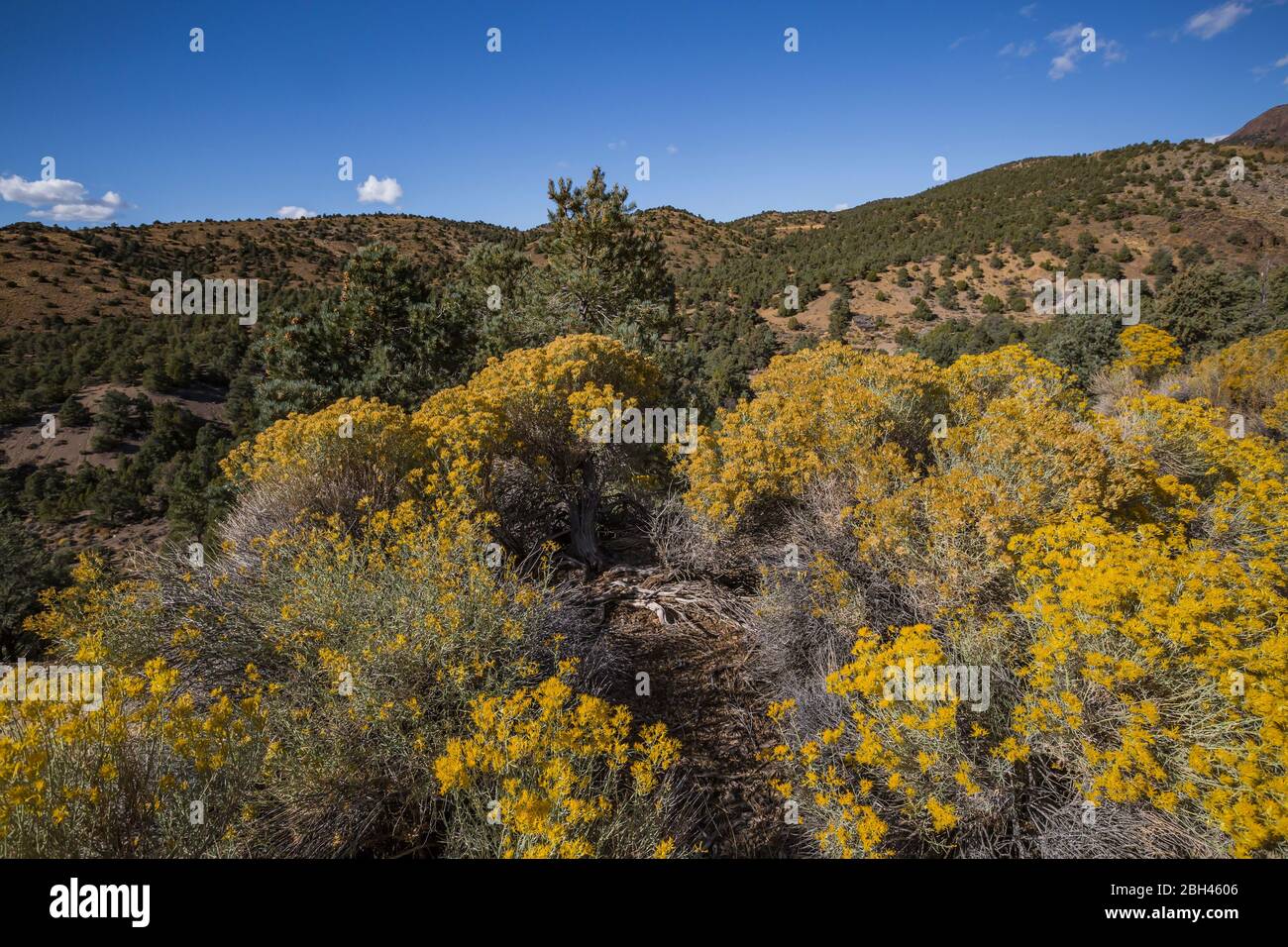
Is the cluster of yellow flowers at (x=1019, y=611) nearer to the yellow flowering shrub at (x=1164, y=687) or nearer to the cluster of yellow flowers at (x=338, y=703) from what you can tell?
the yellow flowering shrub at (x=1164, y=687)

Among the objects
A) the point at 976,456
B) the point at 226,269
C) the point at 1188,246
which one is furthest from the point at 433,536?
the point at 226,269

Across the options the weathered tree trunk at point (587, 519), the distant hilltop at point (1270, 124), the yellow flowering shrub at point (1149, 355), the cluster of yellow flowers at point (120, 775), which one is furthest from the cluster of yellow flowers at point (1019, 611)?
the distant hilltop at point (1270, 124)

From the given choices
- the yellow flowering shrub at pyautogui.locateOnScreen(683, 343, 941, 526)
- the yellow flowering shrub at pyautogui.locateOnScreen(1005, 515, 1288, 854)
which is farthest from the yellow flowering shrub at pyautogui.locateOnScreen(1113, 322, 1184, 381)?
the yellow flowering shrub at pyautogui.locateOnScreen(1005, 515, 1288, 854)

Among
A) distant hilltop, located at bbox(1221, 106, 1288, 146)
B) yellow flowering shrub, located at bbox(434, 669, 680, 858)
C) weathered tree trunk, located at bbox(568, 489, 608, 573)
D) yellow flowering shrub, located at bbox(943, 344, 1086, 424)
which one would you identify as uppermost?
distant hilltop, located at bbox(1221, 106, 1288, 146)

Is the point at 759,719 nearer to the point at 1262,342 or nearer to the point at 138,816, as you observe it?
the point at 138,816

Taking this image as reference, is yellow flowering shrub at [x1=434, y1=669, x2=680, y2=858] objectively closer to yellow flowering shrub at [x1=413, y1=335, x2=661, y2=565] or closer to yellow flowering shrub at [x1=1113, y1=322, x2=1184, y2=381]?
yellow flowering shrub at [x1=413, y1=335, x2=661, y2=565]

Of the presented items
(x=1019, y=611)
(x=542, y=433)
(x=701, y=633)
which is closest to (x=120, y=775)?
(x=701, y=633)

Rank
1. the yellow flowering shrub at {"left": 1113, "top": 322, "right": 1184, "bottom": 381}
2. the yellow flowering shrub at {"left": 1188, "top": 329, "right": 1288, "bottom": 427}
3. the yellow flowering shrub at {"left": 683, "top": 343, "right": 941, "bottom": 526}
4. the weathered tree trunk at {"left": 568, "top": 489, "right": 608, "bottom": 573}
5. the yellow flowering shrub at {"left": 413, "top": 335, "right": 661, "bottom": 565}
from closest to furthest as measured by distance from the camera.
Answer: the yellow flowering shrub at {"left": 683, "top": 343, "right": 941, "bottom": 526} < the yellow flowering shrub at {"left": 413, "top": 335, "right": 661, "bottom": 565} < the weathered tree trunk at {"left": 568, "top": 489, "right": 608, "bottom": 573} < the yellow flowering shrub at {"left": 1188, "top": 329, "right": 1288, "bottom": 427} < the yellow flowering shrub at {"left": 1113, "top": 322, "right": 1184, "bottom": 381}

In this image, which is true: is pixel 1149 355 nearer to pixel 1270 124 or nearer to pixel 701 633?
pixel 701 633

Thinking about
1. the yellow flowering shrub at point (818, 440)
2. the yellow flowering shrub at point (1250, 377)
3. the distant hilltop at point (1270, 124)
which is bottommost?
the yellow flowering shrub at point (818, 440)

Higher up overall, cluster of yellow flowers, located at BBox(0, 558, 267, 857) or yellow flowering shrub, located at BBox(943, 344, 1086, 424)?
yellow flowering shrub, located at BBox(943, 344, 1086, 424)

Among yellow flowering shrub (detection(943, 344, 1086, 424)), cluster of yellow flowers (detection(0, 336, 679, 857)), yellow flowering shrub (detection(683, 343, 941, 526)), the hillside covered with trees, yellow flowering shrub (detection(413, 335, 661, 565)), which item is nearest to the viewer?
cluster of yellow flowers (detection(0, 336, 679, 857))

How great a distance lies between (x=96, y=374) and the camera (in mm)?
27578
